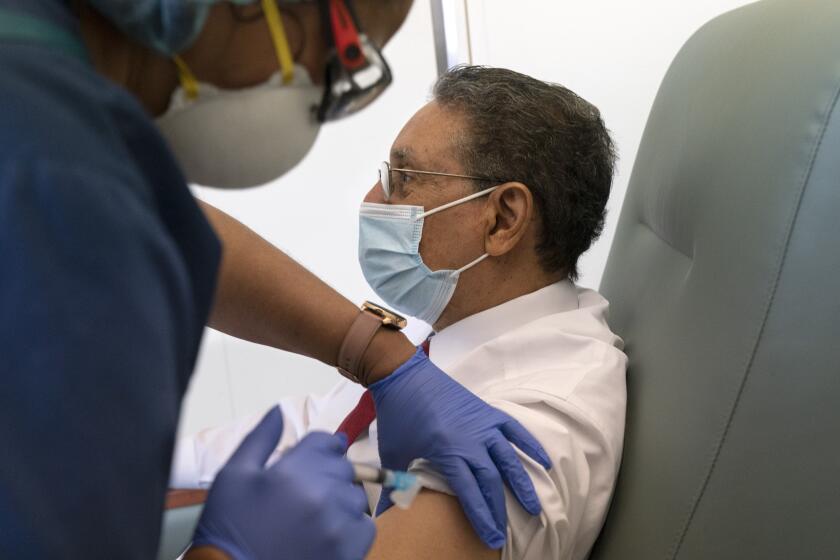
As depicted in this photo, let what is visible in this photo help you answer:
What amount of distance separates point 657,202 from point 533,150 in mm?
248

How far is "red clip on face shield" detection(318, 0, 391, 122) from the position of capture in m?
0.68

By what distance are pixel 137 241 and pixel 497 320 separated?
97cm

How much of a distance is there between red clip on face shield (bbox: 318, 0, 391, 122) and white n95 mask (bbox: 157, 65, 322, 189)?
0.05ft

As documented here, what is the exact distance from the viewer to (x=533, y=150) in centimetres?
143

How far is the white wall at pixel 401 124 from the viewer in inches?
81.0

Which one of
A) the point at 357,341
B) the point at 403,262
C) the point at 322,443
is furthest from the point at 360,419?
the point at 322,443

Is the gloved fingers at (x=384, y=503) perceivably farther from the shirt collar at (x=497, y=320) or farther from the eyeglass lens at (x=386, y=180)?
the eyeglass lens at (x=386, y=180)

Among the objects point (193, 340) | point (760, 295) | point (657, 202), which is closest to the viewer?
point (193, 340)

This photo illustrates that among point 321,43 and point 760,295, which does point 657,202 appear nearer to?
point 760,295

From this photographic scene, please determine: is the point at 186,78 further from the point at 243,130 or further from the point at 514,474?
the point at 514,474

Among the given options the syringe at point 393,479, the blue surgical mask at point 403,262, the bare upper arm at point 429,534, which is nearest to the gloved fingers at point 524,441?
the bare upper arm at point 429,534

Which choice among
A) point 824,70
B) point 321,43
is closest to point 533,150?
point 824,70

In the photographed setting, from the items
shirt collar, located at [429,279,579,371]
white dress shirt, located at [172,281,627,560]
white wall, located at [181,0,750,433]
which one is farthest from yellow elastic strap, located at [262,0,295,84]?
white wall, located at [181,0,750,433]

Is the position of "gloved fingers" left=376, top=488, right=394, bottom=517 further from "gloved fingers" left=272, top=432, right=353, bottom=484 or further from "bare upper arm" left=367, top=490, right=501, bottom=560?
"gloved fingers" left=272, top=432, right=353, bottom=484
